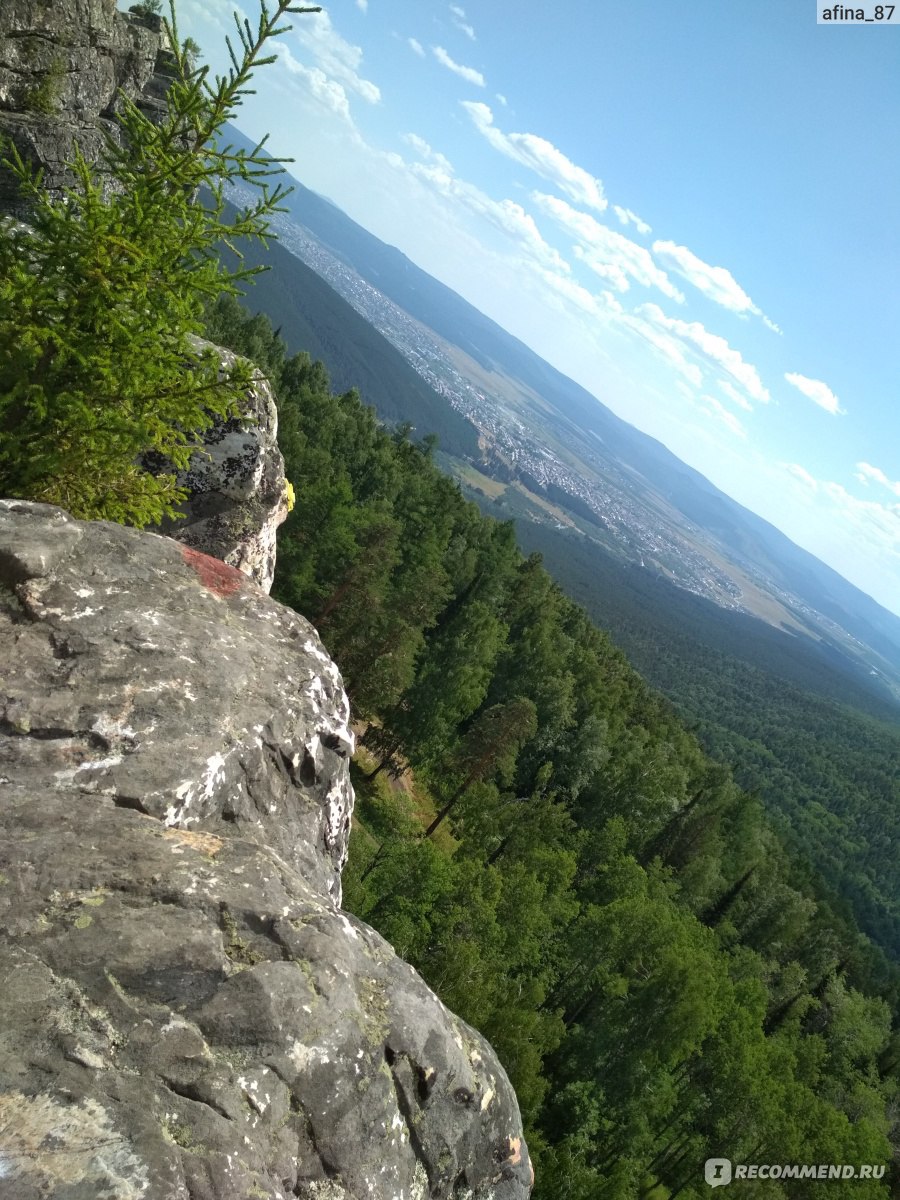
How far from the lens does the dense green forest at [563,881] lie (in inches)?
1668

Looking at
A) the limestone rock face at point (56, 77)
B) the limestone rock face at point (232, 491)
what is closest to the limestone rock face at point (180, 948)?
the limestone rock face at point (232, 491)

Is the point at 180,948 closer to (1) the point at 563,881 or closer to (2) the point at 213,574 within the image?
(2) the point at 213,574

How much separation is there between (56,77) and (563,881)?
57.9 meters

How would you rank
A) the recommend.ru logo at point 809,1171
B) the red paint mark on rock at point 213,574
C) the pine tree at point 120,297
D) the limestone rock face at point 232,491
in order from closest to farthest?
the pine tree at point 120,297 → the red paint mark on rock at point 213,574 → the limestone rock face at point 232,491 → the recommend.ru logo at point 809,1171

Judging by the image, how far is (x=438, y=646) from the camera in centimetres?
7019

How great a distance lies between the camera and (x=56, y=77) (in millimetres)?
32531

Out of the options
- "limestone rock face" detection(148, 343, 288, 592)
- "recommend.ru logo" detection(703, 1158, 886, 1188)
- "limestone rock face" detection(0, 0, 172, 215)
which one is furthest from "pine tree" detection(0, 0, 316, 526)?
"recommend.ru logo" detection(703, 1158, 886, 1188)

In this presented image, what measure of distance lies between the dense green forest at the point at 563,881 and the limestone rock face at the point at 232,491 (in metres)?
3.95

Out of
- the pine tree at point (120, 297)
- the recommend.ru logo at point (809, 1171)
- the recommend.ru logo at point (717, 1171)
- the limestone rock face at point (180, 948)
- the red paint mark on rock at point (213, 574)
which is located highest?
the pine tree at point (120, 297)

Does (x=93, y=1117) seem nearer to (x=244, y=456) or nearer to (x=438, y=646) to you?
(x=244, y=456)

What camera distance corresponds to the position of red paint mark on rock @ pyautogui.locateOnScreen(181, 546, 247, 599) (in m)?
13.6

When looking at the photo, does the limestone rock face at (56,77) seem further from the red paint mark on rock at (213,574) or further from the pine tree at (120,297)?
the red paint mark on rock at (213,574)

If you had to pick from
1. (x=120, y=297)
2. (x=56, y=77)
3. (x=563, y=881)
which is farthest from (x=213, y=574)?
(x=563, y=881)

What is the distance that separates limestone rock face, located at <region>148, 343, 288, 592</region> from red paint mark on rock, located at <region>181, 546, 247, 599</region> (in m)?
3.88
